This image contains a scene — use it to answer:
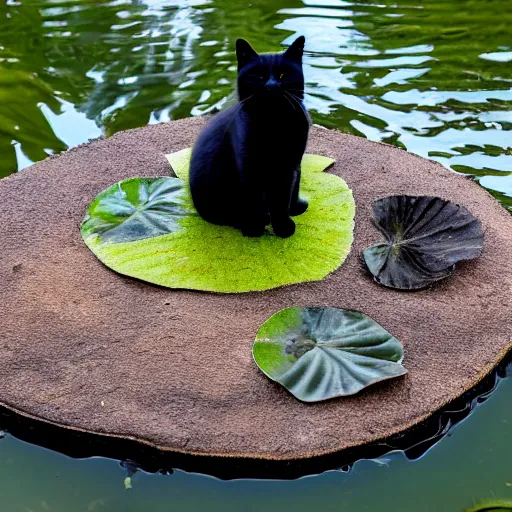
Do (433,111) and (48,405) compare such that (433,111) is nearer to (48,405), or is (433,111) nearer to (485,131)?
(485,131)

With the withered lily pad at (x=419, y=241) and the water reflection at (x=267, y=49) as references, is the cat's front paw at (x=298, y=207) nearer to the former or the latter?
the withered lily pad at (x=419, y=241)

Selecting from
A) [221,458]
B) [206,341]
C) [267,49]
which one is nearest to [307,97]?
[267,49]

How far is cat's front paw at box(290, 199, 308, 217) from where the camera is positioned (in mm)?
2037

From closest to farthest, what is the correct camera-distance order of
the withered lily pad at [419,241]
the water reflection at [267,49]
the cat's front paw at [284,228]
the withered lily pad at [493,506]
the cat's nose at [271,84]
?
the withered lily pad at [493,506], the cat's nose at [271,84], the withered lily pad at [419,241], the cat's front paw at [284,228], the water reflection at [267,49]

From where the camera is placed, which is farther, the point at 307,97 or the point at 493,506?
the point at 307,97

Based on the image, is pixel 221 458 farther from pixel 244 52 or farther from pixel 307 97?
pixel 307 97

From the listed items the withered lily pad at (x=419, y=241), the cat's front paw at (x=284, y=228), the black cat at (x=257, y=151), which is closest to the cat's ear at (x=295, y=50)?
the black cat at (x=257, y=151)

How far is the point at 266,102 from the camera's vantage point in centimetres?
162

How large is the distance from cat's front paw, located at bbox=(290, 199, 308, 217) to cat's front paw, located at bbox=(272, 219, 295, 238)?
87 mm

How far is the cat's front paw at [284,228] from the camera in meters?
1.93

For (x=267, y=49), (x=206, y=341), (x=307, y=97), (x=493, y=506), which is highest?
(x=267, y=49)

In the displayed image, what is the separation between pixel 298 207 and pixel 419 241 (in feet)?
1.26

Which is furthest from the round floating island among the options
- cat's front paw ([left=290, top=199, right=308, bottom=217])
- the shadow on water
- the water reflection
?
the water reflection

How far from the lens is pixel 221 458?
1352 mm
